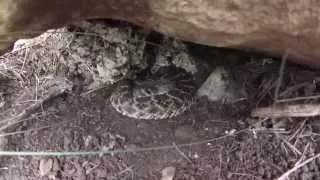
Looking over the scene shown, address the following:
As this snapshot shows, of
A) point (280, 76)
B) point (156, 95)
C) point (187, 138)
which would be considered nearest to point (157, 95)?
point (156, 95)

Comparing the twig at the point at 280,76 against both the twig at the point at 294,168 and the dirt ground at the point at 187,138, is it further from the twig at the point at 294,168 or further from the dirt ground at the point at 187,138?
the twig at the point at 294,168

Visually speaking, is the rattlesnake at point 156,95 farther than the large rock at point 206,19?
Yes

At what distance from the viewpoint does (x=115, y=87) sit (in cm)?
228

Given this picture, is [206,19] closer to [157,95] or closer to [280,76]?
[280,76]

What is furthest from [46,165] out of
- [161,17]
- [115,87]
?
[161,17]

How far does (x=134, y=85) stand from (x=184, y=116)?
0.85 ft

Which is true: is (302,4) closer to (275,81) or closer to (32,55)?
(275,81)

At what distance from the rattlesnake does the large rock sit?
34 centimetres

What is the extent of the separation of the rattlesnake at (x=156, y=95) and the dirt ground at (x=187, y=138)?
1.3 inches

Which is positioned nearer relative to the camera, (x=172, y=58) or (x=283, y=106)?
(x=283, y=106)

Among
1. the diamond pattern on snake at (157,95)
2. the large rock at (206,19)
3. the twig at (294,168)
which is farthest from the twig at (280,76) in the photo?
the diamond pattern on snake at (157,95)

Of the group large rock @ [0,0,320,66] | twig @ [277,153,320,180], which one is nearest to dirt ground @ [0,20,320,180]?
twig @ [277,153,320,180]

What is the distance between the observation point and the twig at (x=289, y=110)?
6.13ft

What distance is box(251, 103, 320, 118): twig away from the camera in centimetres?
187
